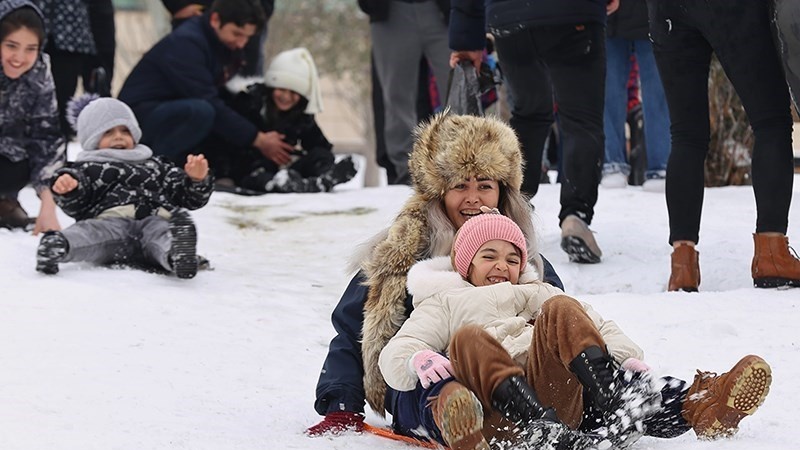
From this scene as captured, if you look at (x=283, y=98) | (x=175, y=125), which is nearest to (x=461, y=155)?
(x=175, y=125)

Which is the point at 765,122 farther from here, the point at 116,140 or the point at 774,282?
the point at 116,140

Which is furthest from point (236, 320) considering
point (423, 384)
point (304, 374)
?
point (423, 384)

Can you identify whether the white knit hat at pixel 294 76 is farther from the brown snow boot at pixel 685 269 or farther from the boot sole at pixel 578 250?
the brown snow boot at pixel 685 269

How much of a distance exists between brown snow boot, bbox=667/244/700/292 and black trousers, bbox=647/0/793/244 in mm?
54

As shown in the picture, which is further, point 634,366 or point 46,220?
point 46,220

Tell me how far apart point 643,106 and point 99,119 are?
2.91 meters

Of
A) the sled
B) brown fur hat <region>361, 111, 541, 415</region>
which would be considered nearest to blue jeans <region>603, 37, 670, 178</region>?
brown fur hat <region>361, 111, 541, 415</region>

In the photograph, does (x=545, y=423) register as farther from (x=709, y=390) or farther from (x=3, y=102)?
(x=3, y=102)

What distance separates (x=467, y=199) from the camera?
3664 millimetres

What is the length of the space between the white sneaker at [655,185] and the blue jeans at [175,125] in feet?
9.50

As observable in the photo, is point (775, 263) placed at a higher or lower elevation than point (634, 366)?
lower

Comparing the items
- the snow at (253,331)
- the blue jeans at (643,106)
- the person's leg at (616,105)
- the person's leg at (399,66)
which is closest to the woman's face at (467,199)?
the snow at (253,331)

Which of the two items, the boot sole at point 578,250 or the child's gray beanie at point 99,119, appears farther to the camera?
the child's gray beanie at point 99,119

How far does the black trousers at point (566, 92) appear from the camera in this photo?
215 inches
